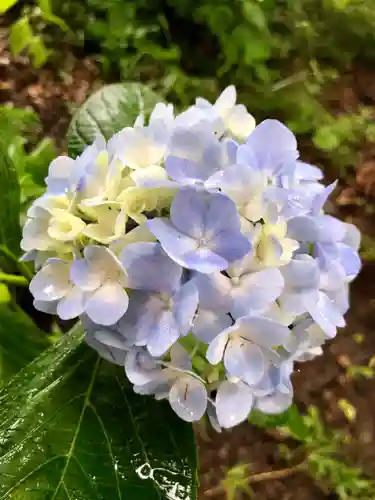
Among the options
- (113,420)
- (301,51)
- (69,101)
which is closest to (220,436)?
(113,420)

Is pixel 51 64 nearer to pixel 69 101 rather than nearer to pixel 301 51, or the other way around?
pixel 69 101

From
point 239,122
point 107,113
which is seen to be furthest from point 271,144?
point 107,113

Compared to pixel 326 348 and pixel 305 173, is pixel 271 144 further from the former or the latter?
pixel 326 348

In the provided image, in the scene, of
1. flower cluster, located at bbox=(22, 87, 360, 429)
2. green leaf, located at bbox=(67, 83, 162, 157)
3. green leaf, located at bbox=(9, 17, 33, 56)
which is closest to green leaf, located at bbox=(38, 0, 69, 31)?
green leaf, located at bbox=(9, 17, 33, 56)

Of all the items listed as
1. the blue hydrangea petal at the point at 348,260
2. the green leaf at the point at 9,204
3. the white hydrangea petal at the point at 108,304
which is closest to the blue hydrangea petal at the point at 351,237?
the blue hydrangea petal at the point at 348,260

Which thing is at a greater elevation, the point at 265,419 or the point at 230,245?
the point at 230,245

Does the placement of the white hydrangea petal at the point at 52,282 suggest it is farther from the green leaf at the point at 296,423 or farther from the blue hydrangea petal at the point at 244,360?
the green leaf at the point at 296,423
